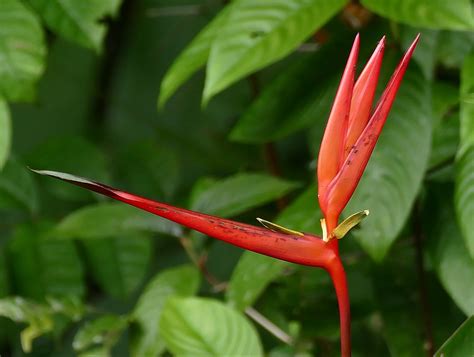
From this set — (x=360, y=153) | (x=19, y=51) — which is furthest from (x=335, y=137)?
(x=19, y=51)

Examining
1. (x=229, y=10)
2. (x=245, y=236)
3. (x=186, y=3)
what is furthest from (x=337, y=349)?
(x=186, y=3)

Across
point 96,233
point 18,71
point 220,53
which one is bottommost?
point 96,233

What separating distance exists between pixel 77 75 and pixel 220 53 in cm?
111

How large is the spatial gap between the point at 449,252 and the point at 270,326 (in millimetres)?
244

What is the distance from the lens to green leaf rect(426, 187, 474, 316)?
817mm

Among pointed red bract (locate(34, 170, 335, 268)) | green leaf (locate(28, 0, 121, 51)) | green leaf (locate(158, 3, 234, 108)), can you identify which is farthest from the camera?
green leaf (locate(28, 0, 121, 51))

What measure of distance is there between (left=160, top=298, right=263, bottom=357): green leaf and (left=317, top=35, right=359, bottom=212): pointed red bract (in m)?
0.33

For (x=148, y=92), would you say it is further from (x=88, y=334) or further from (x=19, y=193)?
(x=88, y=334)

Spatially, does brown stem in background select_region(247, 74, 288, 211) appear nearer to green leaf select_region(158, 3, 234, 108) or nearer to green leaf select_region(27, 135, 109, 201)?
green leaf select_region(27, 135, 109, 201)

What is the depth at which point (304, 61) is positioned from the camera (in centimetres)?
95

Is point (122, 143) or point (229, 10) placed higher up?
point (229, 10)

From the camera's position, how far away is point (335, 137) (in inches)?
16.3

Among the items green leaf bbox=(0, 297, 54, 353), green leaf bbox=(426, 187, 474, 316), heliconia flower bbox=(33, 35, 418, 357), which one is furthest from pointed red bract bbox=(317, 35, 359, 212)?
green leaf bbox=(0, 297, 54, 353)

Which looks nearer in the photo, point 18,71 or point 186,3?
point 18,71
